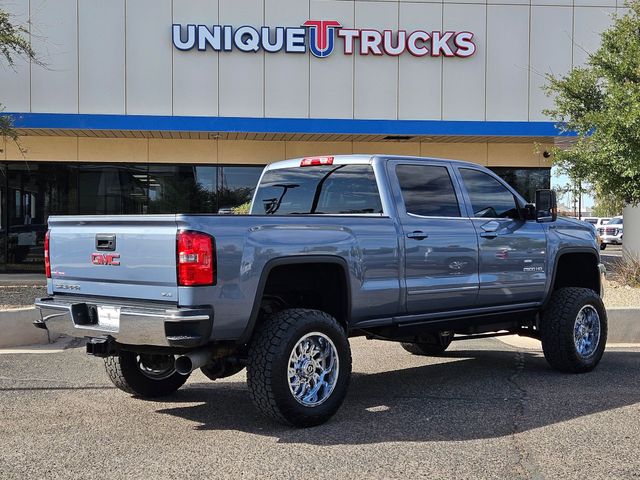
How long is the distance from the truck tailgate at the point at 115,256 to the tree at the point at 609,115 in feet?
28.8

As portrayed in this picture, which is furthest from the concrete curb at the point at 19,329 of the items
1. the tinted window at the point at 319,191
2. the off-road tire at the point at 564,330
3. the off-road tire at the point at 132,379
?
the off-road tire at the point at 564,330

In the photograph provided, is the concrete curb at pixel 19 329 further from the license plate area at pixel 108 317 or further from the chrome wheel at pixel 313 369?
the chrome wheel at pixel 313 369

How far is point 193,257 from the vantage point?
4844 mm

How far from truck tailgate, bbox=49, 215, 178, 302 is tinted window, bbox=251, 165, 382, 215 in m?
2.01

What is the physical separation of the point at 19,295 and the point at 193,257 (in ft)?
27.6

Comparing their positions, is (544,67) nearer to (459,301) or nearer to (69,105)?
(69,105)

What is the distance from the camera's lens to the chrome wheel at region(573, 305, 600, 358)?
7605 millimetres

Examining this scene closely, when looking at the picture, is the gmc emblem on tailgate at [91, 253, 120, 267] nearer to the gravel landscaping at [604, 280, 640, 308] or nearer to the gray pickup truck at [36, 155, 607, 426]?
the gray pickup truck at [36, 155, 607, 426]

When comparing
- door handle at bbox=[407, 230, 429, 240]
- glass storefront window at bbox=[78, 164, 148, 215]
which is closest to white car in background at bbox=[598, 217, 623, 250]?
glass storefront window at bbox=[78, 164, 148, 215]

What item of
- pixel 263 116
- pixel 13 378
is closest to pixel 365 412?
pixel 13 378

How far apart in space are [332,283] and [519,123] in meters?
12.2

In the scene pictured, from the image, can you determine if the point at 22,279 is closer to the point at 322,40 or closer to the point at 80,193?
the point at 80,193

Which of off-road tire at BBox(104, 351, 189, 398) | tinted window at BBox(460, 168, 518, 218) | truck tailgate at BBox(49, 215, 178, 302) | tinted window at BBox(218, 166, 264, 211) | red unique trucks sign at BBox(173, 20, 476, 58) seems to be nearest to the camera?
truck tailgate at BBox(49, 215, 178, 302)

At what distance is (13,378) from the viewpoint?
7359 mm
